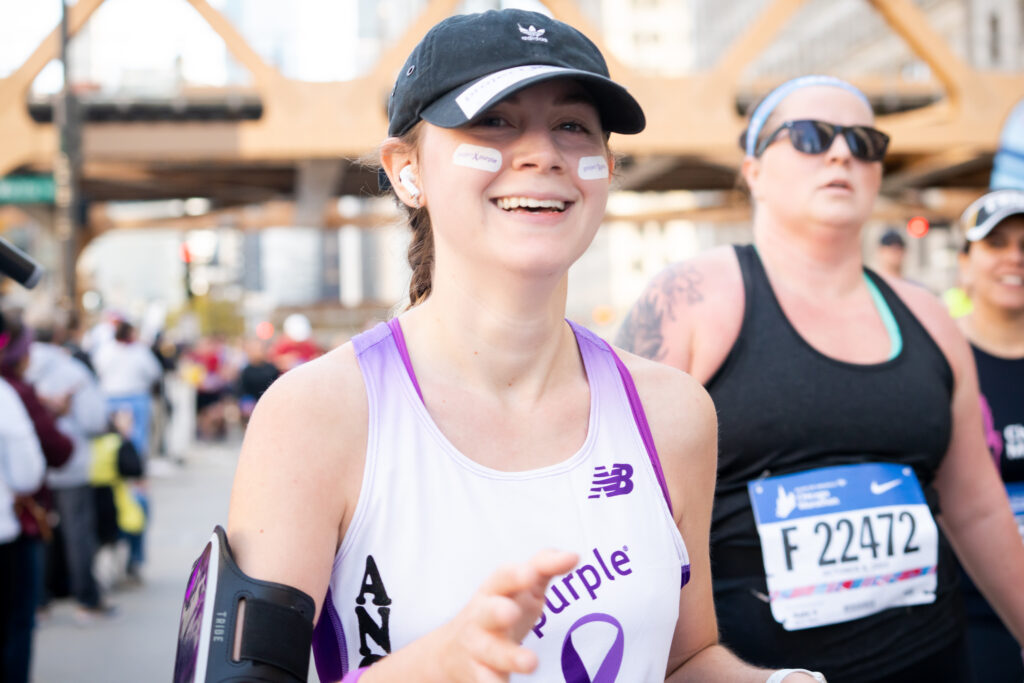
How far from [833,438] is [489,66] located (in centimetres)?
146

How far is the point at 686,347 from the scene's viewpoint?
268 cm

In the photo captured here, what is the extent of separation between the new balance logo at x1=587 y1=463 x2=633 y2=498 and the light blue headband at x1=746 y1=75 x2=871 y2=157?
157cm

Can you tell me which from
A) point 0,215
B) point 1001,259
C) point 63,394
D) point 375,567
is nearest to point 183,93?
point 0,215

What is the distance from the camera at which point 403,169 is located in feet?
5.85

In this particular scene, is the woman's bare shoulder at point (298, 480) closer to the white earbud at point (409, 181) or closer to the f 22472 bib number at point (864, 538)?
the white earbud at point (409, 181)

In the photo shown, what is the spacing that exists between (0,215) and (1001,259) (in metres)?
29.8

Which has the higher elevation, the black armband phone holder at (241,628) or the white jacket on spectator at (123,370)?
the black armband phone holder at (241,628)

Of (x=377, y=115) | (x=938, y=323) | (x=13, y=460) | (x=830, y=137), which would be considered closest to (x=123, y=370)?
(x=13, y=460)

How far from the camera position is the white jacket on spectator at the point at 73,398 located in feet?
22.8

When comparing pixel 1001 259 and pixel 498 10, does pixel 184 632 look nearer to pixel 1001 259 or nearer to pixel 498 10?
pixel 498 10

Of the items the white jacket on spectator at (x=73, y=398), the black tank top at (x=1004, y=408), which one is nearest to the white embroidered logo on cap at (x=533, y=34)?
the black tank top at (x=1004, y=408)

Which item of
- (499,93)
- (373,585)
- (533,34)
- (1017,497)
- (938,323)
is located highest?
(533,34)

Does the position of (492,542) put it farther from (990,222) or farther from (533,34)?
(990,222)

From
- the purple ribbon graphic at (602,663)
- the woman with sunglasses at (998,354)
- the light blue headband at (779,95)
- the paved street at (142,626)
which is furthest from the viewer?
the paved street at (142,626)
